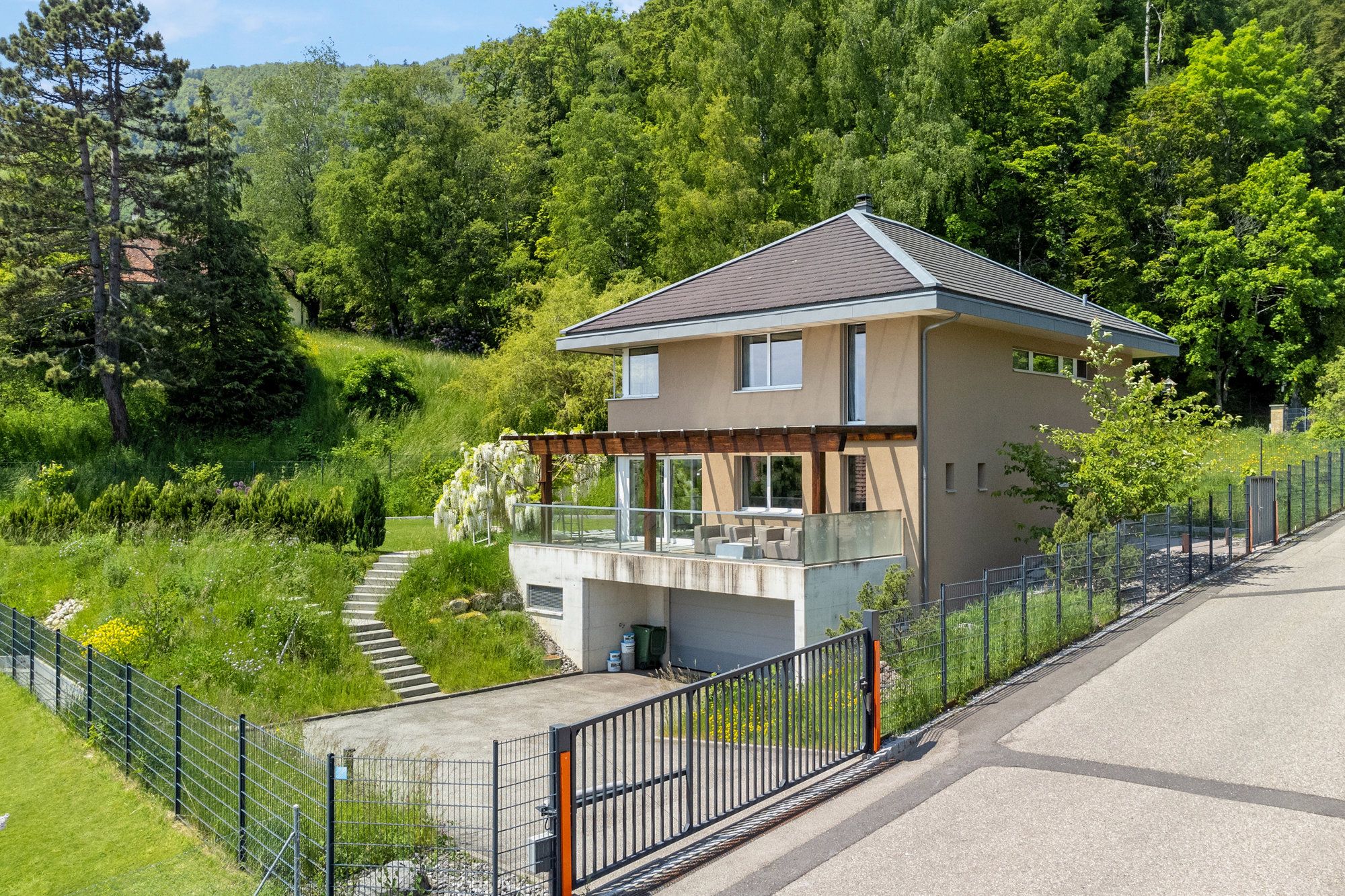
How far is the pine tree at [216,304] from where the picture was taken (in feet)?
108

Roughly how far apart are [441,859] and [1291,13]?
58.3m

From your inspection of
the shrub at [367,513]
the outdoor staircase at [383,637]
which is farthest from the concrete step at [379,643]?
the shrub at [367,513]

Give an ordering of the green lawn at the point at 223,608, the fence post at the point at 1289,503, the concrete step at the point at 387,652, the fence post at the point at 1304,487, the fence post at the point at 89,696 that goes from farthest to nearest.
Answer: the fence post at the point at 1304,487
the fence post at the point at 1289,503
the concrete step at the point at 387,652
the green lawn at the point at 223,608
the fence post at the point at 89,696

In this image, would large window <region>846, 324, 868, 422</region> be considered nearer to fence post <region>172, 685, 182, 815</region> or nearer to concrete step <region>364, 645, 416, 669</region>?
concrete step <region>364, 645, 416, 669</region>

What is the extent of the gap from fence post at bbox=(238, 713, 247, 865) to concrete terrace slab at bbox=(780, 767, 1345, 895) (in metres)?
5.62

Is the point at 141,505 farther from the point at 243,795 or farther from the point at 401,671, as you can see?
the point at 243,795

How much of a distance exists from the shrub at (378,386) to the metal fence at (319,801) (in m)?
24.4

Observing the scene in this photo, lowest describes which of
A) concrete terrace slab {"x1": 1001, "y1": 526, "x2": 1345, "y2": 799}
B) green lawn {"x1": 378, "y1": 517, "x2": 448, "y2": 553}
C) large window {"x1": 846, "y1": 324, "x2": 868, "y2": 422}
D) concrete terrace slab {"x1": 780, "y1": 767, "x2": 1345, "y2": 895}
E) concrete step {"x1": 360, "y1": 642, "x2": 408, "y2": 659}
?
concrete step {"x1": 360, "y1": 642, "x2": 408, "y2": 659}

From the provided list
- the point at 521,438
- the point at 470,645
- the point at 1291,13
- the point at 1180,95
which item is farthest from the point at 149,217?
the point at 1291,13

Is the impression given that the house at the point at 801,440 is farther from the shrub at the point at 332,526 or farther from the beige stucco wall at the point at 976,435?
the shrub at the point at 332,526

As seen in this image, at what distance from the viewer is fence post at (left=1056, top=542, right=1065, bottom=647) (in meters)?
14.0

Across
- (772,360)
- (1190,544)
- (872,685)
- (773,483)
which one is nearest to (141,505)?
Result: (773,483)

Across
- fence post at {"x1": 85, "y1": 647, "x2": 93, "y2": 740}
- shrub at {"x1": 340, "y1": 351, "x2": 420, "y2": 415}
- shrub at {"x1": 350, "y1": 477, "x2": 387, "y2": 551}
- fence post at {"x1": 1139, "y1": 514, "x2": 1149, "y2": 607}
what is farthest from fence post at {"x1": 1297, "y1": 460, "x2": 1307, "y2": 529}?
shrub at {"x1": 340, "y1": 351, "x2": 420, "y2": 415}

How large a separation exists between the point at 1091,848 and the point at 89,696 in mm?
13390
